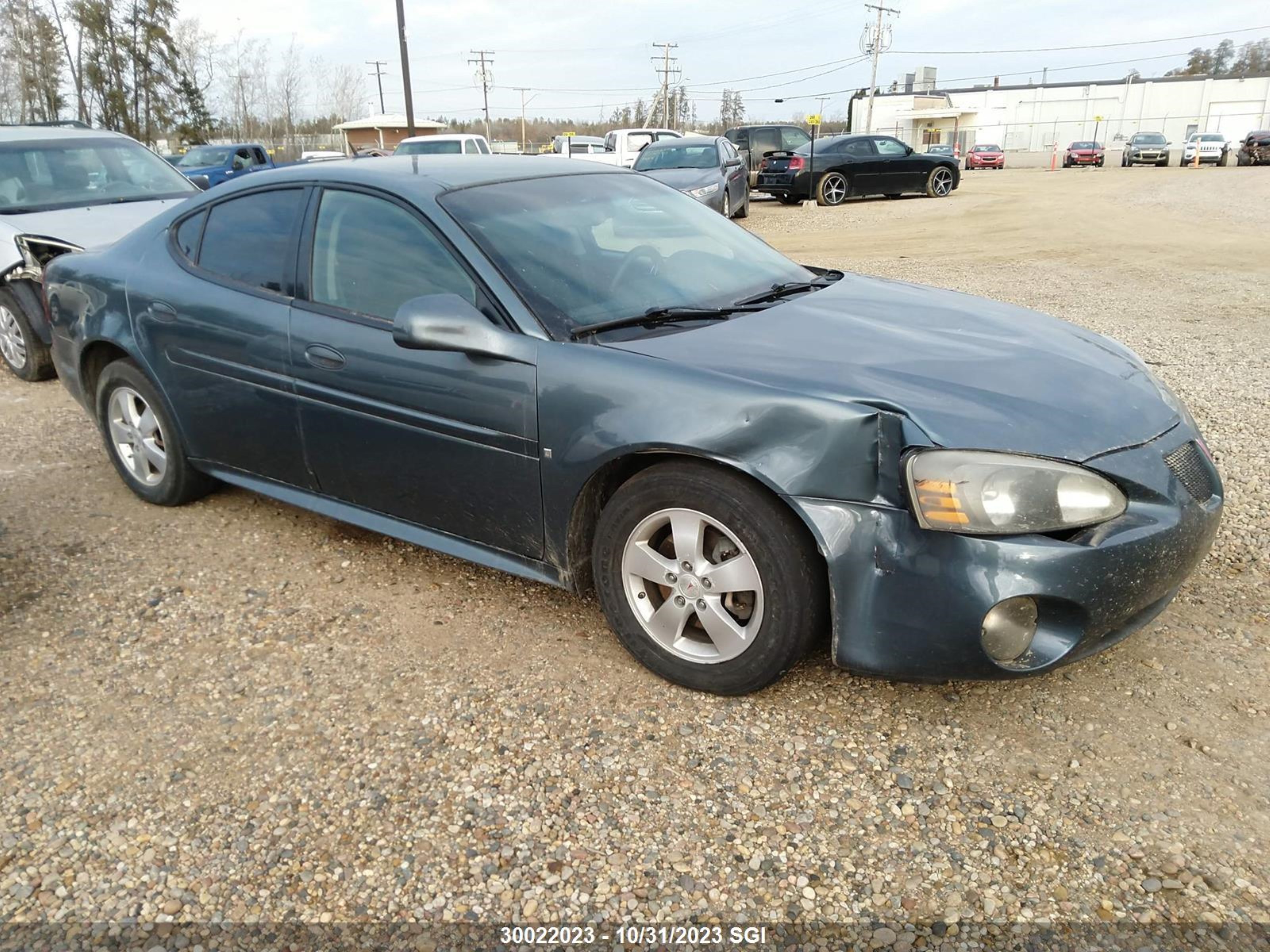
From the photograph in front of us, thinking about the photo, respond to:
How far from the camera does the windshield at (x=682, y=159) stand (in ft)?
50.8

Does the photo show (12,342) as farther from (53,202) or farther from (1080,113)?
(1080,113)

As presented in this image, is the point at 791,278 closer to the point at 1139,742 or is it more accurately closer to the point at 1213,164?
the point at 1139,742

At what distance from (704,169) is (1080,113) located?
219 ft

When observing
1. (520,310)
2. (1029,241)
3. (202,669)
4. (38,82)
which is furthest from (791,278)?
(38,82)

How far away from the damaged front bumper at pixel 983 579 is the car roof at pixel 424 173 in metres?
1.83

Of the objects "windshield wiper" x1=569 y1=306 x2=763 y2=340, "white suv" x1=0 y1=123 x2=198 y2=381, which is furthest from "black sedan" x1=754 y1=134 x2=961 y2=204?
"windshield wiper" x1=569 y1=306 x2=763 y2=340

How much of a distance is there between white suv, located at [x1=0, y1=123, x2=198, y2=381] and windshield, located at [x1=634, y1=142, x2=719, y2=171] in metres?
9.06

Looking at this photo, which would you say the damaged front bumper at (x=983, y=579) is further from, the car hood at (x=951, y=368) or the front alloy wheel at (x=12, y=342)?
the front alloy wheel at (x=12, y=342)

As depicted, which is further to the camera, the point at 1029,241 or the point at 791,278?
the point at 1029,241

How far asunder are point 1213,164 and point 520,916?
4775 cm

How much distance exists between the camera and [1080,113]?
227 feet

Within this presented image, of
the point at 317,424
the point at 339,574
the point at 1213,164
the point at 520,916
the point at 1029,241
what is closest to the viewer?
the point at 520,916

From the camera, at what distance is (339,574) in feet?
12.2

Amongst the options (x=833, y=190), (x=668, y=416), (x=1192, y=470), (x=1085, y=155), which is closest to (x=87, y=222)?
(x=668, y=416)
